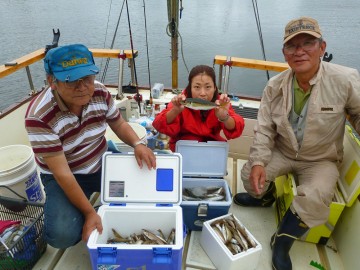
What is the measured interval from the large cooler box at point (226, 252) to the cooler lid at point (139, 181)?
341mm

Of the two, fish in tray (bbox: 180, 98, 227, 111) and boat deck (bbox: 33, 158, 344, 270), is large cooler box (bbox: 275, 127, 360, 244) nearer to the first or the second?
boat deck (bbox: 33, 158, 344, 270)

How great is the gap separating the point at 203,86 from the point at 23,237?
1.63m

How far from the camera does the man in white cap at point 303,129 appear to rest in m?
1.97

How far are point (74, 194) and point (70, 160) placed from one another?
27cm

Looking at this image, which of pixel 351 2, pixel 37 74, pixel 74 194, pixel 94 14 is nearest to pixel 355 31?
pixel 351 2

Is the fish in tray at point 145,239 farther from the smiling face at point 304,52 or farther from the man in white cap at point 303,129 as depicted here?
the smiling face at point 304,52

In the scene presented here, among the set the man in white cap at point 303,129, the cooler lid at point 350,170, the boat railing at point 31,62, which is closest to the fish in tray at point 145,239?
the man in white cap at point 303,129

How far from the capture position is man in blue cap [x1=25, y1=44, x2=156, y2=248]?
1.63 metres

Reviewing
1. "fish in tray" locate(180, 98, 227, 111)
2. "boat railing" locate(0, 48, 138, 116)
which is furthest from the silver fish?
"boat railing" locate(0, 48, 138, 116)

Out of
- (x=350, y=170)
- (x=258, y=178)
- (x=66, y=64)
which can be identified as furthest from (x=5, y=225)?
(x=350, y=170)

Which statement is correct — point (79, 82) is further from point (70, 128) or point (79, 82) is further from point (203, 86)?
point (203, 86)

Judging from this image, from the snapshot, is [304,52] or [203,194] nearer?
[304,52]

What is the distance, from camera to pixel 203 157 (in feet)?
8.00

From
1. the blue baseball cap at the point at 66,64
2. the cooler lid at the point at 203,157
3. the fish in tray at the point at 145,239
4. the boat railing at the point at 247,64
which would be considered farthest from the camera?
the boat railing at the point at 247,64
